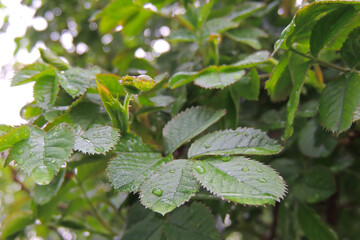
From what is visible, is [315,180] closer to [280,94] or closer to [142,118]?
A: [280,94]

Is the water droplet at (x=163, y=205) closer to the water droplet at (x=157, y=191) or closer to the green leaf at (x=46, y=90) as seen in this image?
the water droplet at (x=157, y=191)

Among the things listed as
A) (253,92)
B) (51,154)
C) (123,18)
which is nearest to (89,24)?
(123,18)

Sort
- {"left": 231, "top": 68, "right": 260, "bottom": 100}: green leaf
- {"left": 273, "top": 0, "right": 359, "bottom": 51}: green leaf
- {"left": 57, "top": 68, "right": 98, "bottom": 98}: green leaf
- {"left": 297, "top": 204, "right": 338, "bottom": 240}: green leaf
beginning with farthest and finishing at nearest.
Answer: {"left": 297, "top": 204, "right": 338, "bottom": 240}: green leaf < {"left": 231, "top": 68, "right": 260, "bottom": 100}: green leaf < {"left": 57, "top": 68, "right": 98, "bottom": 98}: green leaf < {"left": 273, "top": 0, "right": 359, "bottom": 51}: green leaf

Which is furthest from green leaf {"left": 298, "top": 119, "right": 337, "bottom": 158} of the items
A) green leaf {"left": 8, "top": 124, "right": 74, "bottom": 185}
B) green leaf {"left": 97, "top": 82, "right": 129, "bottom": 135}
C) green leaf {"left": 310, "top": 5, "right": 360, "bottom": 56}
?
green leaf {"left": 8, "top": 124, "right": 74, "bottom": 185}

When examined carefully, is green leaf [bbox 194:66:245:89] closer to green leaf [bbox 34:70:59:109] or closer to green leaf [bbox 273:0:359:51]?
green leaf [bbox 273:0:359:51]

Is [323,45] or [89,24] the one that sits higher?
[323,45]
